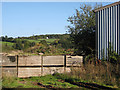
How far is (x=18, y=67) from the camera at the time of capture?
1065 cm

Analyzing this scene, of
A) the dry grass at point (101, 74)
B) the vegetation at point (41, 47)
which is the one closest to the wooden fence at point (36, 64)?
the dry grass at point (101, 74)

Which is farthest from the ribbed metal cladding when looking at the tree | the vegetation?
the vegetation

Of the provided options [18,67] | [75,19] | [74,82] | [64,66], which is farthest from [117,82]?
[75,19]

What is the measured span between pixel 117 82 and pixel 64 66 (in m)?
3.77

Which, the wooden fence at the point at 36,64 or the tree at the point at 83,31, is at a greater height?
the tree at the point at 83,31

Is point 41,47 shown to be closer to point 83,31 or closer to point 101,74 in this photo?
point 83,31

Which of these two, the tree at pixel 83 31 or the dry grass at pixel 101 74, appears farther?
the tree at pixel 83 31

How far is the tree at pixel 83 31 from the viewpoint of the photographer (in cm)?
1241

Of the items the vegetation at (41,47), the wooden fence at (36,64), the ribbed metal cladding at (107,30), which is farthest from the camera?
the vegetation at (41,47)

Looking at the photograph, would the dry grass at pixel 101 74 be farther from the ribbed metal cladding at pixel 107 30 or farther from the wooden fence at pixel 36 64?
the ribbed metal cladding at pixel 107 30

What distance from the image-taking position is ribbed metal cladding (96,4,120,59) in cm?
1034

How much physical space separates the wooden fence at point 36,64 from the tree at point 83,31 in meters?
1.63

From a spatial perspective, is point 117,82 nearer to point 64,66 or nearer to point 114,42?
point 114,42

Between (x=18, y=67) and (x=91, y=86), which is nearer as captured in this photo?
(x=91, y=86)
